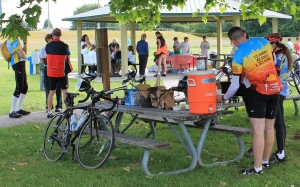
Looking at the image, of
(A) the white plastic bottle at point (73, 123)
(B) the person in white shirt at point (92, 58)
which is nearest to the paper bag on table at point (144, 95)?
(A) the white plastic bottle at point (73, 123)

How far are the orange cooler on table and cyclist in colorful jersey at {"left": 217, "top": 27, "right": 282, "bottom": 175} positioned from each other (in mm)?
191

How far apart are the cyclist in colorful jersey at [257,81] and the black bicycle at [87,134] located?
1.63 metres

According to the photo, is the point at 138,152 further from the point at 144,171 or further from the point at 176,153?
the point at 144,171

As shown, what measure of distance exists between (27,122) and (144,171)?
4.85 meters

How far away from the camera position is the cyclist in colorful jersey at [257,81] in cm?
552

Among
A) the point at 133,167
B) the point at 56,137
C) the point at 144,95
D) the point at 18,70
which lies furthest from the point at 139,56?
the point at 133,167

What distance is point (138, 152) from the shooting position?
723 centimetres

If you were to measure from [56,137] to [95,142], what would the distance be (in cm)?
67

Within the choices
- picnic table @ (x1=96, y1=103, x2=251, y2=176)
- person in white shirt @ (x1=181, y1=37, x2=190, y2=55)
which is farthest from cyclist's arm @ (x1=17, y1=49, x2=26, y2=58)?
person in white shirt @ (x1=181, y1=37, x2=190, y2=55)

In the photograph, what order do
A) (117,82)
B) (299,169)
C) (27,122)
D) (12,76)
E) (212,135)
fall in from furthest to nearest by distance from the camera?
(12,76) → (117,82) → (27,122) → (212,135) → (299,169)

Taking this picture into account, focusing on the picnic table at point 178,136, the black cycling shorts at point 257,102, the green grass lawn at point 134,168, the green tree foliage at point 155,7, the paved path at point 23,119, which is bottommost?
the green grass lawn at point 134,168

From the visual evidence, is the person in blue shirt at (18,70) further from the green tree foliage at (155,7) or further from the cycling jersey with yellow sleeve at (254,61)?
the cycling jersey with yellow sleeve at (254,61)

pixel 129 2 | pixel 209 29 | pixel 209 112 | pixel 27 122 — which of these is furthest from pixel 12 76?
pixel 209 29

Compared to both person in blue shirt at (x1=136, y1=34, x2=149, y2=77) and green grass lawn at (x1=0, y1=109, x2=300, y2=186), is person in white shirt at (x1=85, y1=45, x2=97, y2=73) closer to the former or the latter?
person in blue shirt at (x1=136, y1=34, x2=149, y2=77)
